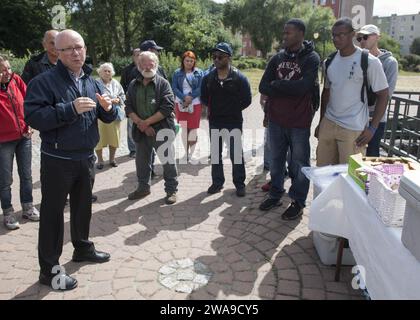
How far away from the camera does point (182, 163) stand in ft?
24.0

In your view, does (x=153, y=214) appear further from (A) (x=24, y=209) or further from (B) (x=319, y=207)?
(B) (x=319, y=207)

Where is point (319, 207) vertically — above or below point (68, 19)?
below

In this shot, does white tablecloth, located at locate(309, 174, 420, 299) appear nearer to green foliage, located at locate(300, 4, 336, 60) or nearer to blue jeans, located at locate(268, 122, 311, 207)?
blue jeans, located at locate(268, 122, 311, 207)

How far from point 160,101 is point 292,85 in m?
1.81

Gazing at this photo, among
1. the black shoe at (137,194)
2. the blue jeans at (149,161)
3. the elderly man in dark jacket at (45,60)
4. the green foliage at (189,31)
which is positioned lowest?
the black shoe at (137,194)

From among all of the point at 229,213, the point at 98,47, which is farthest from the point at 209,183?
the point at 98,47

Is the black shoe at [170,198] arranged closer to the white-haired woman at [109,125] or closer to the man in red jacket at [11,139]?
the man in red jacket at [11,139]

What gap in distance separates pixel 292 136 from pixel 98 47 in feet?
121

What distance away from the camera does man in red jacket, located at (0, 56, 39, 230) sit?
4.29 meters

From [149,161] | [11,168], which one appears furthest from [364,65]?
[11,168]

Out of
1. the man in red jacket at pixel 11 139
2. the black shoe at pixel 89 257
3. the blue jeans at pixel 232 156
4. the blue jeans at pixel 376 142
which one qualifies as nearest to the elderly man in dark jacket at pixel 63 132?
the black shoe at pixel 89 257

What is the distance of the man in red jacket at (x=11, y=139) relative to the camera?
4293mm

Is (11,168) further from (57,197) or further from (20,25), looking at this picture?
(20,25)

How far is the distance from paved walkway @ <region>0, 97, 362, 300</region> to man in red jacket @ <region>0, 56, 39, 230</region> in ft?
1.09
